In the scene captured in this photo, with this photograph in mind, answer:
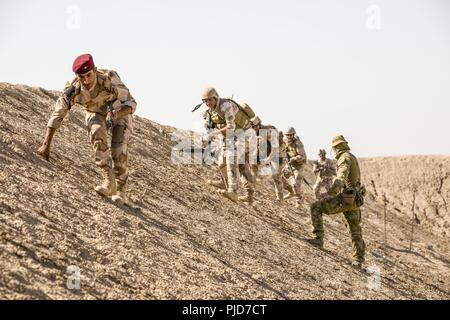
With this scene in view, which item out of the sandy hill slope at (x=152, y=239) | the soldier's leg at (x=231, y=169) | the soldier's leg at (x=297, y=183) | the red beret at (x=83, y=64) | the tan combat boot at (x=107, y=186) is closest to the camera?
the sandy hill slope at (x=152, y=239)

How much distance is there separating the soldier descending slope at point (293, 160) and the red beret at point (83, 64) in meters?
8.05

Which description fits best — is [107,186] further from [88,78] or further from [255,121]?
[255,121]

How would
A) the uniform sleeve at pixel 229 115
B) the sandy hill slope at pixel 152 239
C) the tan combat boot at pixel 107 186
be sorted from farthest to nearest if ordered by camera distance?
the uniform sleeve at pixel 229 115 → the tan combat boot at pixel 107 186 → the sandy hill slope at pixel 152 239

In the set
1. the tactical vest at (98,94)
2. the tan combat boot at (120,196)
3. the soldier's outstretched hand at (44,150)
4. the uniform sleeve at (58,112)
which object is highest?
the tactical vest at (98,94)

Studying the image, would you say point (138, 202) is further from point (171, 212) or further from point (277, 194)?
point (277, 194)

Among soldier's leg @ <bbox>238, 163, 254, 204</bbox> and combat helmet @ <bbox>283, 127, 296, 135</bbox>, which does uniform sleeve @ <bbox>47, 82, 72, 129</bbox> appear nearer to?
soldier's leg @ <bbox>238, 163, 254, 204</bbox>

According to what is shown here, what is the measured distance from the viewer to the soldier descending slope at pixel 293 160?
49.8ft

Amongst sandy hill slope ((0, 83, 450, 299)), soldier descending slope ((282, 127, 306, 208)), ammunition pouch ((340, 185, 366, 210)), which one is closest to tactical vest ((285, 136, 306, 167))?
soldier descending slope ((282, 127, 306, 208))

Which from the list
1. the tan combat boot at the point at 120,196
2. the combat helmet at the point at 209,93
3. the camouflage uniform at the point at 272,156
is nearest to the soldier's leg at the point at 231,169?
the combat helmet at the point at 209,93

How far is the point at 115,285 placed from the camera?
5.91 metres

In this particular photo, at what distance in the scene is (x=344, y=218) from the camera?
10.7 metres

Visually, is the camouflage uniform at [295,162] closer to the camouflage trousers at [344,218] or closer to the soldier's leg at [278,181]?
the soldier's leg at [278,181]

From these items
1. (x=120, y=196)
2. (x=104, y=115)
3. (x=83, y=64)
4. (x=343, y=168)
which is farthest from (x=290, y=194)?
(x=83, y=64)
